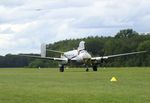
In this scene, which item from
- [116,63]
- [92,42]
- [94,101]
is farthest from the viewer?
[92,42]

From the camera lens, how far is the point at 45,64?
180375mm

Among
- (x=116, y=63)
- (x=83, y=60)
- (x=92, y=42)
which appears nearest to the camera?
(x=83, y=60)

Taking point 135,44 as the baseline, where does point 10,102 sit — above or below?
below

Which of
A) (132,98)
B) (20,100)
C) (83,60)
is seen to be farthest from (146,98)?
(83,60)

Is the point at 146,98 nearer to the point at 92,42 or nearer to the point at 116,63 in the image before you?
the point at 116,63

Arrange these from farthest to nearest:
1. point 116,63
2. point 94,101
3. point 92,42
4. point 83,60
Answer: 1. point 92,42
2. point 116,63
3. point 83,60
4. point 94,101

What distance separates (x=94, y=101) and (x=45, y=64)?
527ft

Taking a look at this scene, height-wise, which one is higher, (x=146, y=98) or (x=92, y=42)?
(x=92, y=42)

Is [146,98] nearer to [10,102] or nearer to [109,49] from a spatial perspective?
[10,102]

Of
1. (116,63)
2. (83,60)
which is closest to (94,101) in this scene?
(83,60)

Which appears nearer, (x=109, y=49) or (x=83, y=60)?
(x=83, y=60)

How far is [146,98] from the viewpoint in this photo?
827 inches

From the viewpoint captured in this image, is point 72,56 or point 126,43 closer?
point 72,56

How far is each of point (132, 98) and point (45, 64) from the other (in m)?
160
